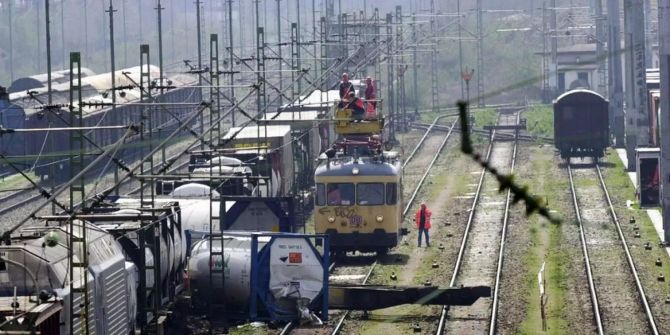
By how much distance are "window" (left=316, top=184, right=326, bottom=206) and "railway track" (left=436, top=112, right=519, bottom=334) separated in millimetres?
3004

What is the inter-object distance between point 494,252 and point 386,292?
28.1 ft

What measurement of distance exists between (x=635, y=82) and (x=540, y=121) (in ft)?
66.3

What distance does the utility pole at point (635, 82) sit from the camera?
43906 mm

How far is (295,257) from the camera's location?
21516mm

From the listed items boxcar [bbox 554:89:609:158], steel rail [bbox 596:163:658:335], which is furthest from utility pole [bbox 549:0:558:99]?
steel rail [bbox 596:163:658:335]

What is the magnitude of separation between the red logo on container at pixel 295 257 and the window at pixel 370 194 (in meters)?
7.71

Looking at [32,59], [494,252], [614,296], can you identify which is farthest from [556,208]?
[32,59]

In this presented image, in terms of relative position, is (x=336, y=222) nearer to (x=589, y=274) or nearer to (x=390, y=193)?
(x=390, y=193)

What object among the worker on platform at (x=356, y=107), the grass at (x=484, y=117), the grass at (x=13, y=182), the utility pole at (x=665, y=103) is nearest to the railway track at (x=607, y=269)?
the utility pole at (x=665, y=103)

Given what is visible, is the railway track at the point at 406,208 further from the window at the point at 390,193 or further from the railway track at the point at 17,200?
the railway track at the point at 17,200

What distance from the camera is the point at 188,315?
2256 cm

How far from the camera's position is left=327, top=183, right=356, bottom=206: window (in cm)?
2927

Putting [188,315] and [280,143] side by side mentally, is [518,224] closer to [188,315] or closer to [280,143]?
[280,143]

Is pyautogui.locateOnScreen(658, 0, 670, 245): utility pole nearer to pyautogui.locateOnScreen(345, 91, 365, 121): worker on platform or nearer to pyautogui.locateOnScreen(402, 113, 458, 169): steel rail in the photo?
pyautogui.locateOnScreen(345, 91, 365, 121): worker on platform
